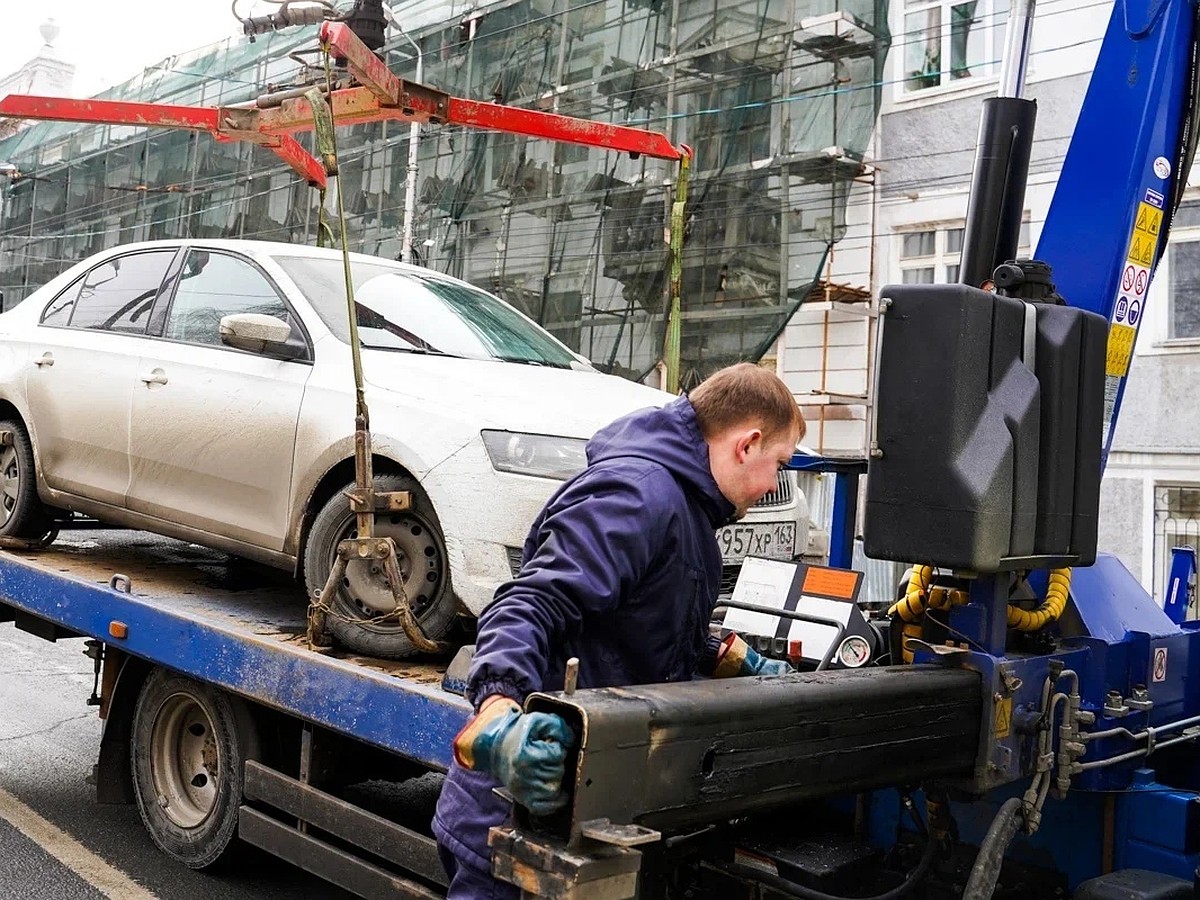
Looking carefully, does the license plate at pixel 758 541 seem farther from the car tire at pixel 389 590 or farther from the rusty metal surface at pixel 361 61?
the rusty metal surface at pixel 361 61

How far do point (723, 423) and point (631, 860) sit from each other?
3.02 feet

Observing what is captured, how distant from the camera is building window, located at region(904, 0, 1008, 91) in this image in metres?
15.5

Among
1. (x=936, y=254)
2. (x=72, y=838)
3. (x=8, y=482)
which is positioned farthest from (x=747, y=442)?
(x=936, y=254)

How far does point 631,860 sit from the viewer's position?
1.98 meters

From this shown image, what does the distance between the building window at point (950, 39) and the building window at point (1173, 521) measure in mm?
5659

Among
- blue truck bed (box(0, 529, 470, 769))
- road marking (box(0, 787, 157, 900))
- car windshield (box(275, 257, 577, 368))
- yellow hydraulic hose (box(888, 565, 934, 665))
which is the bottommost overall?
road marking (box(0, 787, 157, 900))

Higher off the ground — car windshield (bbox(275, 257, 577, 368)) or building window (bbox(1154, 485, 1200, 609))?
car windshield (bbox(275, 257, 577, 368))

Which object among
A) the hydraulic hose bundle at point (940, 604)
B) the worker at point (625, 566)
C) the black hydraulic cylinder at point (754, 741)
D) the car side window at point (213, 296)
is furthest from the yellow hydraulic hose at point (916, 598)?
the car side window at point (213, 296)

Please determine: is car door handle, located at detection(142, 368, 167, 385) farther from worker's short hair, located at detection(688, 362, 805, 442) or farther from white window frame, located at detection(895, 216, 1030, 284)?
white window frame, located at detection(895, 216, 1030, 284)

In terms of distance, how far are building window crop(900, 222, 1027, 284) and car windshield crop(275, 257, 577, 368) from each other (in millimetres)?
10602

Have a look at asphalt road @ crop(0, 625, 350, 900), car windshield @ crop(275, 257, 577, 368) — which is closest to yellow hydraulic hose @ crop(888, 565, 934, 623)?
car windshield @ crop(275, 257, 577, 368)

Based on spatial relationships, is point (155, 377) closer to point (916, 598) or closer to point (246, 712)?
point (246, 712)

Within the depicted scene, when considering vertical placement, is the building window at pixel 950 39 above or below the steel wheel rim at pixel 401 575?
above

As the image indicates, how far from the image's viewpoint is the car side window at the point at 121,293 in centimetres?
581
